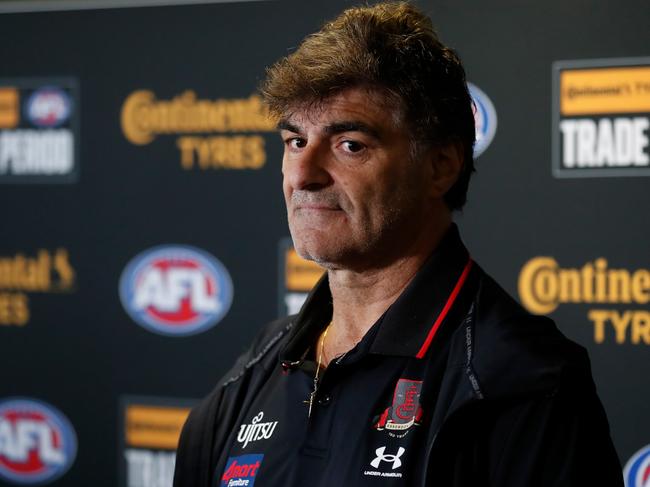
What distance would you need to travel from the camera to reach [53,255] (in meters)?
2.28

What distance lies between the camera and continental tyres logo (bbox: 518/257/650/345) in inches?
71.2

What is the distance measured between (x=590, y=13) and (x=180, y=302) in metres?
1.14

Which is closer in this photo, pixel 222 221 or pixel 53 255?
pixel 222 221

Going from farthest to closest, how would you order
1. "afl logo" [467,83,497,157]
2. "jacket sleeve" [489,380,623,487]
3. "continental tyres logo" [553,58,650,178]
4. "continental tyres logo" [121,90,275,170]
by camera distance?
"continental tyres logo" [121,90,275,170] → "afl logo" [467,83,497,157] → "continental tyres logo" [553,58,650,178] → "jacket sleeve" [489,380,623,487]

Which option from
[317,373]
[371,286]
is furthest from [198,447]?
[371,286]

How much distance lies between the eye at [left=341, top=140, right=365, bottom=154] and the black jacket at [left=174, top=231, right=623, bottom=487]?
0.80ft

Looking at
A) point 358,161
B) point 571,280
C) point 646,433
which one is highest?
point 358,161

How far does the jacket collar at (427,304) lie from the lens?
3.31ft

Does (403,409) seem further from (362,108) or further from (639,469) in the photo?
(639,469)

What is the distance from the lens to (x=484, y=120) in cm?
189

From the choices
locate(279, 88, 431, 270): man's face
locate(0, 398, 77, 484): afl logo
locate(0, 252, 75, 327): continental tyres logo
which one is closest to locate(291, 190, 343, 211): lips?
locate(279, 88, 431, 270): man's face

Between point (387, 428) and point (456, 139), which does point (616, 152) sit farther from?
point (387, 428)

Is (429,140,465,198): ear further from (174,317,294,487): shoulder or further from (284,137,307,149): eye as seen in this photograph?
(174,317,294,487): shoulder

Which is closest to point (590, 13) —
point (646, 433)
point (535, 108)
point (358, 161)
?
A: point (535, 108)
